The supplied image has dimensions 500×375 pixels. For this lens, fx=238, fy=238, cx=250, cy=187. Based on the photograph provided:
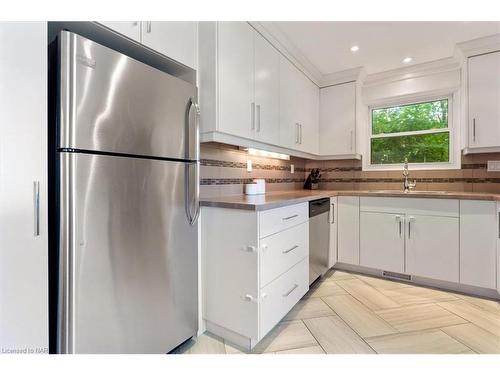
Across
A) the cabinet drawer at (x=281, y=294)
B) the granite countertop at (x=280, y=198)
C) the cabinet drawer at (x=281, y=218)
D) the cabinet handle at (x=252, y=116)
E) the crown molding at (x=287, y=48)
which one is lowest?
the cabinet drawer at (x=281, y=294)

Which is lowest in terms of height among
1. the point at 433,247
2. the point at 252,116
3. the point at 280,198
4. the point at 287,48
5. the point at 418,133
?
the point at 433,247

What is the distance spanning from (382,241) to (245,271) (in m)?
1.75

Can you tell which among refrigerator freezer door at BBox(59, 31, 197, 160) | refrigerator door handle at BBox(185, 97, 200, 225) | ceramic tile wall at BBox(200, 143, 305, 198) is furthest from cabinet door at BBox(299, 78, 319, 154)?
refrigerator freezer door at BBox(59, 31, 197, 160)

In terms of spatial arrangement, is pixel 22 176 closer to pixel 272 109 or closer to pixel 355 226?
pixel 272 109

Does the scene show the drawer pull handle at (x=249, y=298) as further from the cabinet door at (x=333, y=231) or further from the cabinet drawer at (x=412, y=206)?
the cabinet drawer at (x=412, y=206)

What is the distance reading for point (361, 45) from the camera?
7.57 feet

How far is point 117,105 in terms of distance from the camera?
3.45 ft

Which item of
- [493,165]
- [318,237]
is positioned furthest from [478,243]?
[318,237]

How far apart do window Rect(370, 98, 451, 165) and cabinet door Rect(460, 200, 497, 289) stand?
916mm

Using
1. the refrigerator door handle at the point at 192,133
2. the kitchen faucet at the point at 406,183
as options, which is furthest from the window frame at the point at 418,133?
the refrigerator door handle at the point at 192,133

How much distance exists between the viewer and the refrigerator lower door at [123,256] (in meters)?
0.93

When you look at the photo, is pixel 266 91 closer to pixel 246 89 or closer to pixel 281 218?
pixel 246 89

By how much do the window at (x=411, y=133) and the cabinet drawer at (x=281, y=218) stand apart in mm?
1812
